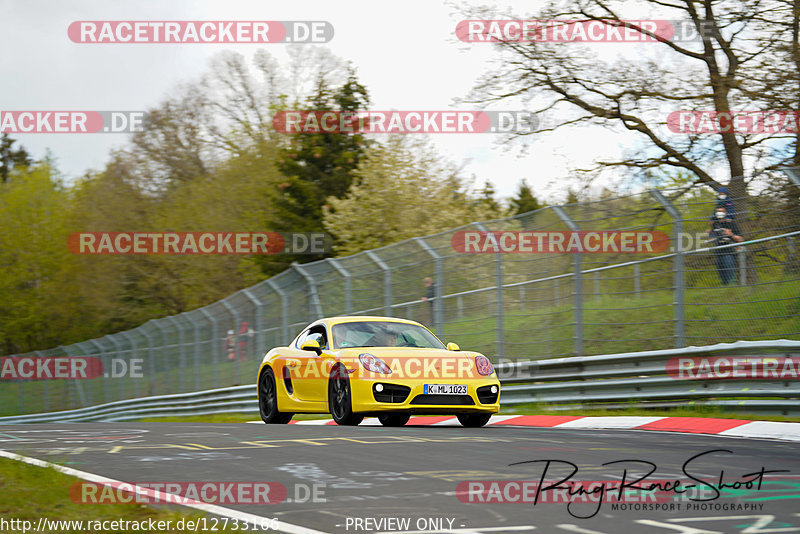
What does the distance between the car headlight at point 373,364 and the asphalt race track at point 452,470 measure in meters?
0.62

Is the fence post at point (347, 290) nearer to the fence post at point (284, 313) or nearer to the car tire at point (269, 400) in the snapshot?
the fence post at point (284, 313)

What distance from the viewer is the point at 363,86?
48.1 meters

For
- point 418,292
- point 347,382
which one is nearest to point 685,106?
point 418,292

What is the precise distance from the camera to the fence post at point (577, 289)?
42.6 ft

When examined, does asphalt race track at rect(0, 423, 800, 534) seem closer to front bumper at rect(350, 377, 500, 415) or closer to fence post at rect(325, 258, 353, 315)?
front bumper at rect(350, 377, 500, 415)

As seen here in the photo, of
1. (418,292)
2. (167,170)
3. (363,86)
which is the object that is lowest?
(418,292)

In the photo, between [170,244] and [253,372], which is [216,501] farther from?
[170,244]

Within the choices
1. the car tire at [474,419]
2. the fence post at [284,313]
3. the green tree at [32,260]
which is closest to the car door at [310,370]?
the car tire at [474,419]

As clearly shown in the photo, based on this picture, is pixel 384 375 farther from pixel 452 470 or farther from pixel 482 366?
pixel 452 470

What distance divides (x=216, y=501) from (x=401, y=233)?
105 ft

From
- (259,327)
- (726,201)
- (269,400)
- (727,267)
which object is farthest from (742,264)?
(259,327)

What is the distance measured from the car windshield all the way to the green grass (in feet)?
18.1

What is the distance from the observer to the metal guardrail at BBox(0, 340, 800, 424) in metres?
10.0

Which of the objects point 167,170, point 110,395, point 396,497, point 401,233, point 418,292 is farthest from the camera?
point 167,170
